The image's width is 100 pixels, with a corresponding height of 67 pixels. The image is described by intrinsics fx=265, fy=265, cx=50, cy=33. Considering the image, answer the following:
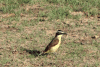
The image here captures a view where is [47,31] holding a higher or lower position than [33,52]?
higher

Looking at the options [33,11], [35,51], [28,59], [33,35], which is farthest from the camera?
[33,11]

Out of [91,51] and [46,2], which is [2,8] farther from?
[91,51]

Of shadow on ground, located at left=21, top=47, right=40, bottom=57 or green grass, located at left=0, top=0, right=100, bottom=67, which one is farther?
shadow on ground, located at left=21, top=47, right=40, bottom=57

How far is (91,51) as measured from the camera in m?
10.5

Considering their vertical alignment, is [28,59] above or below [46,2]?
below

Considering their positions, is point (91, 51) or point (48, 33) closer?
point (91, 51)

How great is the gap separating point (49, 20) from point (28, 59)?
4.02 metres

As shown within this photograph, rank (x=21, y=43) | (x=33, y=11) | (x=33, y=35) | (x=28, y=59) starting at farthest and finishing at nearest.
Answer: (x=33, y=11), (x=33, y=35), (x=21, y=43), (x=28, y=59)

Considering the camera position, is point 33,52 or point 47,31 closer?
point 33,52

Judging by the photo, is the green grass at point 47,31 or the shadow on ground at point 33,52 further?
the shadow on ground at point 33,52

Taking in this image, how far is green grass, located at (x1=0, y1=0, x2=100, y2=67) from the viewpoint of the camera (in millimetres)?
9867

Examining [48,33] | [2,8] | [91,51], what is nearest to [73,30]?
[48,33]

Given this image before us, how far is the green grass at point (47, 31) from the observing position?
9.87 meters

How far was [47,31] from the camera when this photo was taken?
1255 cm
